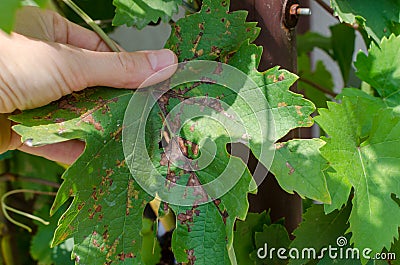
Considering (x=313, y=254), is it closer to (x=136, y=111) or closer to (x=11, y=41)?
(x=136, y=111)

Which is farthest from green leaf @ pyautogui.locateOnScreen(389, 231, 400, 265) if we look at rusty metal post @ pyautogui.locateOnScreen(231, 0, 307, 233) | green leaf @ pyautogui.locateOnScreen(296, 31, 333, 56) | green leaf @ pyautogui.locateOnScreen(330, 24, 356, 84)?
green leaf @ pyautogui.locateOnScreen(296, 31, 333, 56)

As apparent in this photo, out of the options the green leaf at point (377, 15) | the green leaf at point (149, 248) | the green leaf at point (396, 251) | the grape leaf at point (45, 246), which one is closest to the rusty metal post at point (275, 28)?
the green leaf at point (377, 15)

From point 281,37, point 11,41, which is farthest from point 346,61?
point 11,41

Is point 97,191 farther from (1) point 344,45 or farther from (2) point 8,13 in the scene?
(1) point 344,45

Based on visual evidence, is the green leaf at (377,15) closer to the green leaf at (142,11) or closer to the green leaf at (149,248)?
the green leaf at (142,11)

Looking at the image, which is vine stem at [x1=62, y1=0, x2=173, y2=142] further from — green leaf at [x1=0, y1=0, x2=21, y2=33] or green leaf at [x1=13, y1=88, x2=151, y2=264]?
green leaf at [x1=0, y1=0, x2=21, y2=33]

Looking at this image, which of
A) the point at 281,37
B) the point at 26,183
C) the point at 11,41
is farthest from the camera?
the point at 26,183
